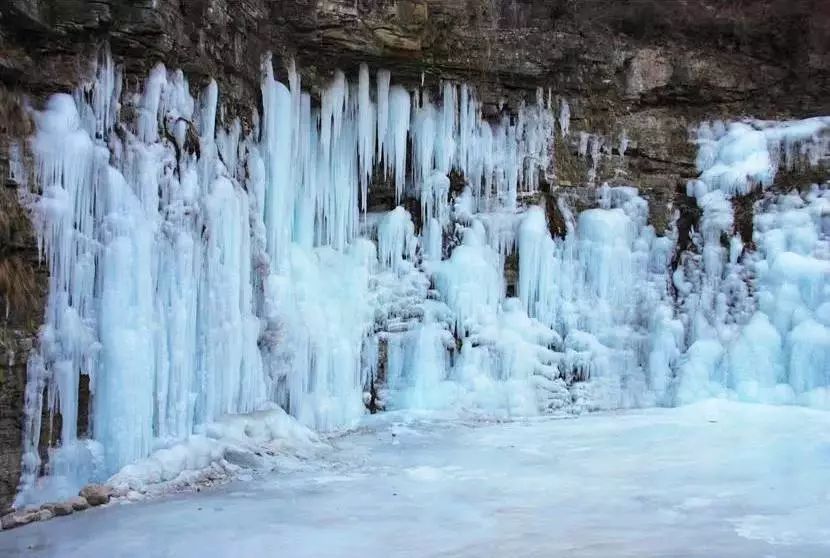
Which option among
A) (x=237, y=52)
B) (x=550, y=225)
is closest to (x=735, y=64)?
(x=550, y=225)

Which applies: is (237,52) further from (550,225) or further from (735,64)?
Answer: (735,64)

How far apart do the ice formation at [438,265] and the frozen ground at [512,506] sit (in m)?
1.91

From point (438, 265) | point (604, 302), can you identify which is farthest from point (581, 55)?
point (438, 265)

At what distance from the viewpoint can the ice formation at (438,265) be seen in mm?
7992

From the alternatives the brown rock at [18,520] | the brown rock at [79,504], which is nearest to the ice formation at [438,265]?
the brown rock at [79,504]

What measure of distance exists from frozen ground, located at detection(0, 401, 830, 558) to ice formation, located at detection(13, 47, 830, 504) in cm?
191

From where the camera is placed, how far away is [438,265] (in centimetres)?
1116

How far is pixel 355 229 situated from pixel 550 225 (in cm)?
278

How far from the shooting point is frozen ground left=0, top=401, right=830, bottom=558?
4289 millimetres

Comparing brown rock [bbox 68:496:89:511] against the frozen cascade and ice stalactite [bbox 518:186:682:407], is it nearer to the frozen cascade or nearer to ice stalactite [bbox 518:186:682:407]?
the frozen cascade

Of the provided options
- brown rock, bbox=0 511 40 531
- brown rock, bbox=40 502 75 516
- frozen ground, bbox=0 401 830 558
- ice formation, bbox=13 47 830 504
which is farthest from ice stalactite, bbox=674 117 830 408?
brown rock, bbox=0 511 40 531

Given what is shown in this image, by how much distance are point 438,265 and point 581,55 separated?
372cm

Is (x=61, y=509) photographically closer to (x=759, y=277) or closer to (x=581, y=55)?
(x=759, y=277)

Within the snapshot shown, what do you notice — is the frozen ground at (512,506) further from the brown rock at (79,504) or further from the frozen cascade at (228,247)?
the frozen cascade at (228,247)
